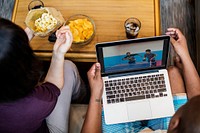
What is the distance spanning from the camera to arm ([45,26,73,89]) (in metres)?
1.05

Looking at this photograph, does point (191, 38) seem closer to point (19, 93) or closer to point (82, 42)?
point (82, 42)

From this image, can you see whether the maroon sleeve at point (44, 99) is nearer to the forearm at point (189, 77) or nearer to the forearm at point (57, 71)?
the forearm at point (57, 71)

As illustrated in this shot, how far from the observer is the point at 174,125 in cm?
71

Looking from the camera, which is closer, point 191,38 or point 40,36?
point 40,36

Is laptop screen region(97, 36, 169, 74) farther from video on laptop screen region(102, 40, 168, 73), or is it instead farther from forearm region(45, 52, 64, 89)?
forearm region(45, 52, 64, 89)

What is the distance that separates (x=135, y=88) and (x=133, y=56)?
0.13 metres

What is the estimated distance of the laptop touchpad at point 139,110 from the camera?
1.10m

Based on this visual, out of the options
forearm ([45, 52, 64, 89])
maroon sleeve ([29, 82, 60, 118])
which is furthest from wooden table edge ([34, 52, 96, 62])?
maroon sleeve ([29, 82, 60, 118])

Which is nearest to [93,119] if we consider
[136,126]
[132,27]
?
[136,126]

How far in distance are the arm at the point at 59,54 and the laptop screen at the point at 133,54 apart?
12cm

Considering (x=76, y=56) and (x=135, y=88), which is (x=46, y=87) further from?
(x=135, y=88)

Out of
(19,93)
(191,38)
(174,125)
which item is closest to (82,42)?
(19,93)

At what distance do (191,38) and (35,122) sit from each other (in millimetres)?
1010

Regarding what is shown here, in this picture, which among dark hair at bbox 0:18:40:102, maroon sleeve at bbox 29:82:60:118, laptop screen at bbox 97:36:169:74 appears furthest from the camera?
laptop screen at bbox 97:36:169:74
